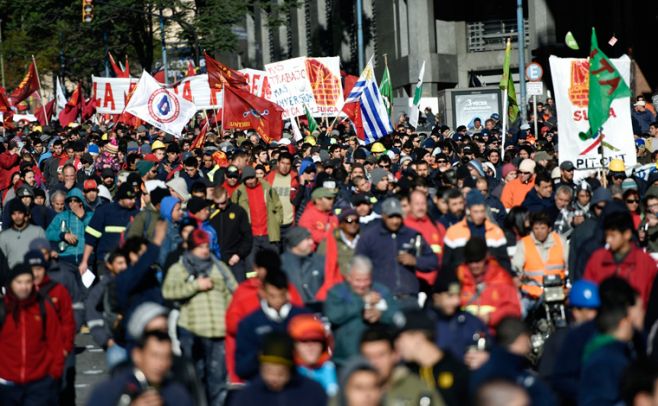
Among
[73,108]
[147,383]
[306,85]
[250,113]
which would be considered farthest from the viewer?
[73,108]

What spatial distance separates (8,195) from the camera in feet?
64.6

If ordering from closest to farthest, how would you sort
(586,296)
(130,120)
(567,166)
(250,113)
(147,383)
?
1. (147,383)
2. (586,296)
3. (567,166)
4. (250,113)
5. (130,120)

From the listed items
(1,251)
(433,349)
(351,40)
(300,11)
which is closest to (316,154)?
(1,251)

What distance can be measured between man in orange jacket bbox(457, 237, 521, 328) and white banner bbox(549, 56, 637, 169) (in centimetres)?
736

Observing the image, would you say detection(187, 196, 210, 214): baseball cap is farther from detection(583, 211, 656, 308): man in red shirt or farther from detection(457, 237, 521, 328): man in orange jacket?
detection(583, 211, 656, 308): man in red shirt

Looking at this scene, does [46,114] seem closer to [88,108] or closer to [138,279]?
[88,108]

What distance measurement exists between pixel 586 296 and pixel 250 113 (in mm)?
18446

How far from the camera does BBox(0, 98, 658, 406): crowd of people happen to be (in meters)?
7.81

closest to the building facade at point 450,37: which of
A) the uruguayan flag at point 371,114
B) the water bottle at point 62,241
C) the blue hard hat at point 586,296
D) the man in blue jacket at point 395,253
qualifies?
the uruguayan flag at point 371,114

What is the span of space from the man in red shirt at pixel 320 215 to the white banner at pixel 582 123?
4239 millimetres

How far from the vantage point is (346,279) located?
36.0ft

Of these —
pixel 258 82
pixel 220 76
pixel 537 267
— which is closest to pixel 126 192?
pixel 537 267

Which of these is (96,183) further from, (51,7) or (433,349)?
(51,7)

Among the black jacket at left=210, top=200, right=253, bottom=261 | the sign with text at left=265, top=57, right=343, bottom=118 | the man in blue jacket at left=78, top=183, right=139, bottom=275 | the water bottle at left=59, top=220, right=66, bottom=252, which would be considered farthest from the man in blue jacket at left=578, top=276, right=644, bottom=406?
the sign with text at left=265, top=57, right=343, bottom=118
